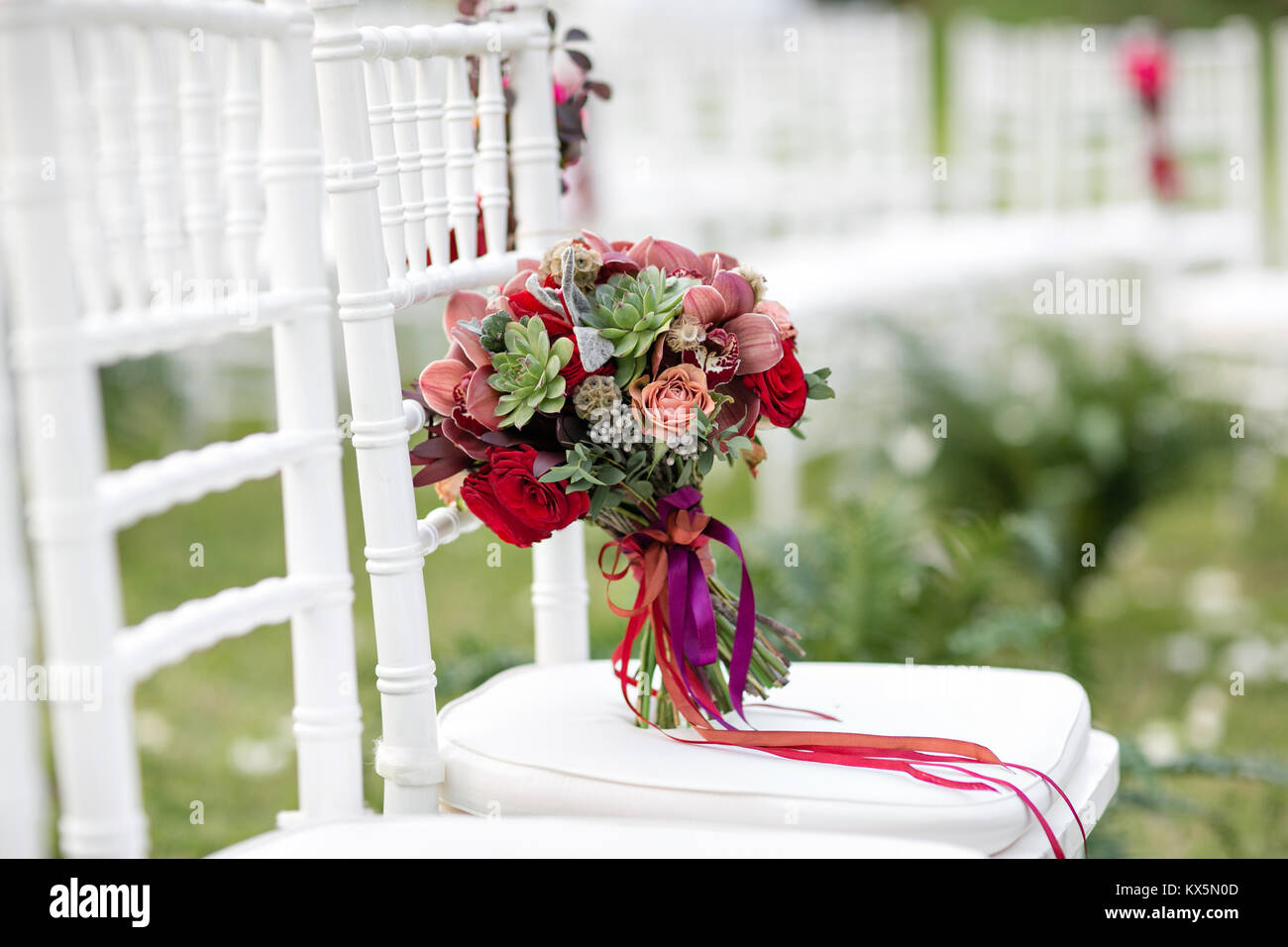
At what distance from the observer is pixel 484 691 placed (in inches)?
67.1

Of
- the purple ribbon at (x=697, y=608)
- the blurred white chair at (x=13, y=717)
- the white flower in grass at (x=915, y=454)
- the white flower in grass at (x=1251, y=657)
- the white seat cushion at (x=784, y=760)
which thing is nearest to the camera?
the blurred white chair at (x=13, y=717)

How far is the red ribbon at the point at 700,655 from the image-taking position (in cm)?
143

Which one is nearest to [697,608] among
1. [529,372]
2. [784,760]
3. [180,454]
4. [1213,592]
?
[784,760]

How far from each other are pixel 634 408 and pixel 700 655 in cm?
28

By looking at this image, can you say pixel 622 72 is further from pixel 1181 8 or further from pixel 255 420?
pixel 1181 8

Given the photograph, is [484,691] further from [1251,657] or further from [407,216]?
[1251,657]

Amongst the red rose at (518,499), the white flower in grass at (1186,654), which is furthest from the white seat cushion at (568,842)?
the white flower in grass at (1186,654)

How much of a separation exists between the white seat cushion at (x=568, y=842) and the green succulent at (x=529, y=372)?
0.38m

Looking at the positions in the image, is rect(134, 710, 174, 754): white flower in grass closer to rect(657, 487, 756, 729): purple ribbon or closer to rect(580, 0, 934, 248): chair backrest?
rect(657, 487, 756, 729): purple ribbon

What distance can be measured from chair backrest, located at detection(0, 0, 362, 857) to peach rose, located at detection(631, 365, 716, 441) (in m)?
0.33

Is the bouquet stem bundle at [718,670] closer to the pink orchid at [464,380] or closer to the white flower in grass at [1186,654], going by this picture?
the pink orchid at [464,380]

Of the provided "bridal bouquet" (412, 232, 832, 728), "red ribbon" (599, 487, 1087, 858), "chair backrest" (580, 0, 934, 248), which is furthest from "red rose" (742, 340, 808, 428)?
"chair backrest" (580, 0, 934, 248)

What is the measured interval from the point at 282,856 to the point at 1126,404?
9.97 ft

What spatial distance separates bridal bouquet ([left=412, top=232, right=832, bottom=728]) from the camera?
1367 millimetres
